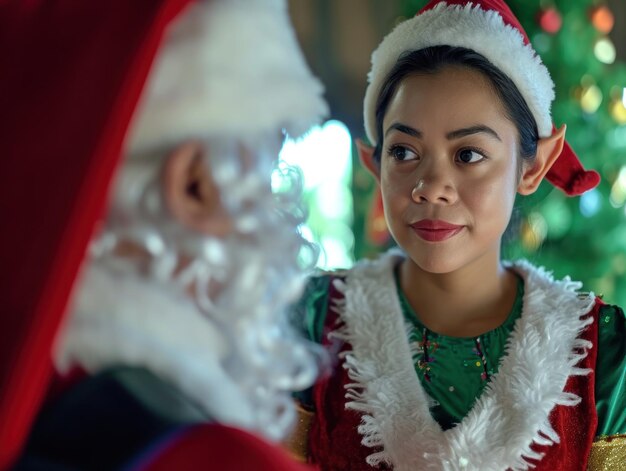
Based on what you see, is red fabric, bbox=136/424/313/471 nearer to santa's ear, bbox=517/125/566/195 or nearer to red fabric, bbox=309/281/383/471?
red fabric, bbox=309/281/383/471

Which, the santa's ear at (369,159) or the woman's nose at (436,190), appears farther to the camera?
the santa's ear at (369,159)

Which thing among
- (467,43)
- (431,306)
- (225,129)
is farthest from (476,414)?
(225,129)

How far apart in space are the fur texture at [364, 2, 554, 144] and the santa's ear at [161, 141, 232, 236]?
0.72 metres

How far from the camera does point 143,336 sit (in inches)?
27.0

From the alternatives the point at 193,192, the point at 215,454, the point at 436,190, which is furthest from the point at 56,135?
the point at 436,190

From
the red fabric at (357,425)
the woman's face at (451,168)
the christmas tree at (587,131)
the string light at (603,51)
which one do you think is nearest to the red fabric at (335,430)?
the red fabric at (357,425)

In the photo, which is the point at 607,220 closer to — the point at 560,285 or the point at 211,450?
the point at 560,285

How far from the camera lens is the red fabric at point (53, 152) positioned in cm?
58

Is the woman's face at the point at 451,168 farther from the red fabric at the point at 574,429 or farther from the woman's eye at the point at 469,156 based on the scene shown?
the red fabric at the point at 574,429

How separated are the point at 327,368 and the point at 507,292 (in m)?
0.36

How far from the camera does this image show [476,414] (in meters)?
1.27

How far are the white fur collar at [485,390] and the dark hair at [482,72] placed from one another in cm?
26

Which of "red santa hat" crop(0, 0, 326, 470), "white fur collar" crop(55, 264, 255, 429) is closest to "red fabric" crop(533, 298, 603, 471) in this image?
"white fur collar" crop(55, 264, 255, 429)

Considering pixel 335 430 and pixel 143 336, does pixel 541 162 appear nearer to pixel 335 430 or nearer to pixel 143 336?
pixel 335 430
